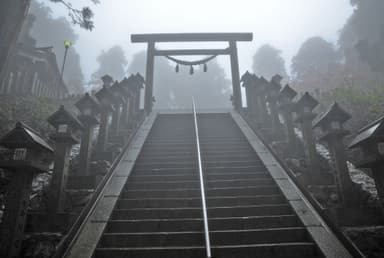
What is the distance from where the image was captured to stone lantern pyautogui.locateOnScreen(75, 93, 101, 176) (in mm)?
5684

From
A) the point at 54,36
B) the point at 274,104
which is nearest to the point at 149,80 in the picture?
the point at 274,104

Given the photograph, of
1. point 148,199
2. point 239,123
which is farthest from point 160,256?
point 239,123

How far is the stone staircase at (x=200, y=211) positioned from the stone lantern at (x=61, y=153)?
96cm

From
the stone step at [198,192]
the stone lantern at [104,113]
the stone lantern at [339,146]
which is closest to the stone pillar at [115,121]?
the stone lantern at [104,113]

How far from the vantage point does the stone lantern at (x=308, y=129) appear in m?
5.92

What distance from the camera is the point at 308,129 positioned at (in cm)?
613

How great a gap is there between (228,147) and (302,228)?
385 centimetres

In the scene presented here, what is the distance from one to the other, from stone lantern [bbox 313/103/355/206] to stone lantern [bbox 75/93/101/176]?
4849 millimetres

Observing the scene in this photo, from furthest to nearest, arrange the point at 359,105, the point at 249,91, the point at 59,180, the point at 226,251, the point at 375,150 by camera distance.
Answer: the point at 359,105, the point at 249,91, the point at 59,180, the point at 375,150, the point at 226,251

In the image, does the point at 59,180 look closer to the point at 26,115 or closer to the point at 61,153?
the point at 61,153

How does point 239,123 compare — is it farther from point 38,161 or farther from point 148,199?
point 38,161

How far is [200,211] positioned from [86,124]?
10.7 ft

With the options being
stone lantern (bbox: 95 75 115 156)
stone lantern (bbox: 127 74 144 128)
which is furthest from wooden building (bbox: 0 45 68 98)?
stone lantern (bbox: 95 75 115 156)

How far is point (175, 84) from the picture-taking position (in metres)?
40.5
